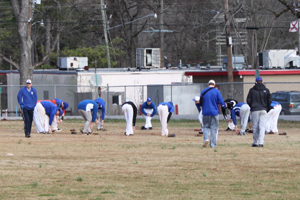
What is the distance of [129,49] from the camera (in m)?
54.0

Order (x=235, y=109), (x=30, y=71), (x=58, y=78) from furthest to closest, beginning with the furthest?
(x=58, y=78), (x=30, y=71), (x=235, y=109)

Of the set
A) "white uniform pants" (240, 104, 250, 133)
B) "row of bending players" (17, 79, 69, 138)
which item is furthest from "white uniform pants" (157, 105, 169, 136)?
"row of bending players" (17, 79, 69, 138)

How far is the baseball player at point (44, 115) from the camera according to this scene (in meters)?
18.9

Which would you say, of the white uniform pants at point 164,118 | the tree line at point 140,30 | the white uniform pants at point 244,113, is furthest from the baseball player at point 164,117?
the tree line at point 140,30

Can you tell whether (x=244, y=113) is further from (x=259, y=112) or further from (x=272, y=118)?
(x=259, y=112)

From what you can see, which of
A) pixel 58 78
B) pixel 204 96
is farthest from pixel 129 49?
pixel 204 96

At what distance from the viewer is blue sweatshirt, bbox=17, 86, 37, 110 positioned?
17656 millimetres

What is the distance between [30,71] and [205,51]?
29.4 m

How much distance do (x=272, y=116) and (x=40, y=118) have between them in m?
8.45

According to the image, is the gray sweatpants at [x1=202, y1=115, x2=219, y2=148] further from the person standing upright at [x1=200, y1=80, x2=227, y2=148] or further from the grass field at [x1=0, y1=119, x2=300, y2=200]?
the grass field at [x1=0, y1=119, x2=300, y2=200]

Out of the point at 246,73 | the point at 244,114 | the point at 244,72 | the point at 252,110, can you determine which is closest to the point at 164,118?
the point at 244,114

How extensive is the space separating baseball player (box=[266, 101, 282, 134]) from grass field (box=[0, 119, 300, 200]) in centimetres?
471

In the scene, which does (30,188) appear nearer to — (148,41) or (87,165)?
(87,165)

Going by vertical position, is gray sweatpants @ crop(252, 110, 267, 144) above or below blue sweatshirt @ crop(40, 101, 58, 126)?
below
